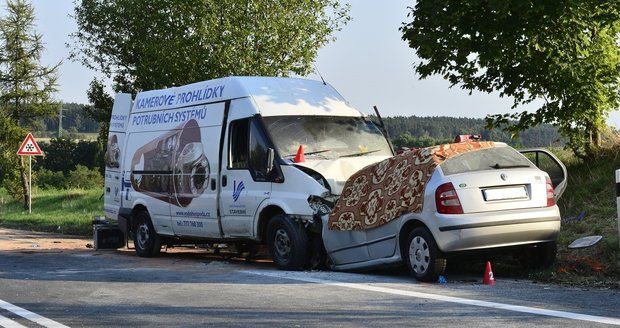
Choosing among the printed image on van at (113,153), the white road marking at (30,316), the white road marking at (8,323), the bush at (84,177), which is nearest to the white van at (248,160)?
the printed image on van at (113,153)

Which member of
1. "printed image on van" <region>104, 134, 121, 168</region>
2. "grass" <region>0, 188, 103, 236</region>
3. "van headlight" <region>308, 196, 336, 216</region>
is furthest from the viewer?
"grass" <region>0, 188, 103, 236</region>

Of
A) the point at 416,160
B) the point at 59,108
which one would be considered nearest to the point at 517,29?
the point at 416,160

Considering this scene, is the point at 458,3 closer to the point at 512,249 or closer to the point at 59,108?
the point at 512,249

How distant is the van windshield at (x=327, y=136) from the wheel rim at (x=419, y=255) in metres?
2.59

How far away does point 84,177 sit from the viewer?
7938 cm

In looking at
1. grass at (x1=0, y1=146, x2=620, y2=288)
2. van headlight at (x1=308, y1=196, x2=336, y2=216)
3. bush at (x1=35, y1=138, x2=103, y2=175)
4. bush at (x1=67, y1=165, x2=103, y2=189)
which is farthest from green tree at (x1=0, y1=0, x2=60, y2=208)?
bush at (x1=35, y1=138, x2=103, y2=175)

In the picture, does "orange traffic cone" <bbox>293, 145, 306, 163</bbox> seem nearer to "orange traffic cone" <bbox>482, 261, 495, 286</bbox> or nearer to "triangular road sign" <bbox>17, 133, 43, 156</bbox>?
"orange traffic cone" <bbox>482, 261, 495, 286</bbox>

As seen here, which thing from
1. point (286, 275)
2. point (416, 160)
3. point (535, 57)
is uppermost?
point (535, 57)

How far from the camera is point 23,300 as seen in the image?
951 centimetres

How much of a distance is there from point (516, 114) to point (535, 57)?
5.70ft

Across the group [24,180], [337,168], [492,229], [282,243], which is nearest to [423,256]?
[492,229]

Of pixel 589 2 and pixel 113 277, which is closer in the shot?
pixel 113 277

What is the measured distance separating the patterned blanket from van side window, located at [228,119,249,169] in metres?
2.00

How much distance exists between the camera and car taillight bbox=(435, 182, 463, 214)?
985cm
